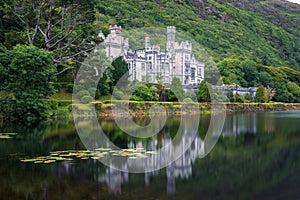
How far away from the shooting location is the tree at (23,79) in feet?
79.9

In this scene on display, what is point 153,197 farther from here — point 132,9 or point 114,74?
point 132,9

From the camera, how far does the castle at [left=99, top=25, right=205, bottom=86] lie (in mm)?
52281

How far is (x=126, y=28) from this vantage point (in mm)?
87688

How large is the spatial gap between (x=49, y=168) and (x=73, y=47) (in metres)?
22.4

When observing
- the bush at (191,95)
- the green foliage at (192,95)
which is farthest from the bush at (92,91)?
the bush at (191,95)

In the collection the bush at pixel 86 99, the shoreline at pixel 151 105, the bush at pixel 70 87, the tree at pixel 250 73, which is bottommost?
the shoreline at pixel 151 105

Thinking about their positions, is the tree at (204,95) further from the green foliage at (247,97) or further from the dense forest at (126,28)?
the green foliage at (247,97)

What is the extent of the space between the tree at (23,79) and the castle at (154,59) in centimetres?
2164

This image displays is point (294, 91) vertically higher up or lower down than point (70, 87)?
higher up

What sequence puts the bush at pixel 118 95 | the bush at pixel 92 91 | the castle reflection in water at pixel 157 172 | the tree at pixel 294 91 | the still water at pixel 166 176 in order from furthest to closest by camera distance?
the tree at pixel 294 91
the bush at pixel 118 95
the bush at pixel 92 91
the castle reflection in water at pixel 157 172
the still water at pixel 166 176

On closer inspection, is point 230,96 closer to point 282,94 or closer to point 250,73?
point 282,94

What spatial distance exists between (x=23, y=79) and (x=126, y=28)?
64621 millimetres

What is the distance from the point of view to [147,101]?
37250 millimetres

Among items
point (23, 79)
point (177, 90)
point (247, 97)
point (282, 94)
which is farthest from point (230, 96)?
point (23, 79)
